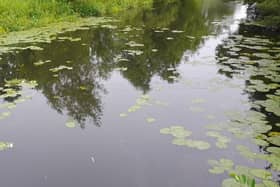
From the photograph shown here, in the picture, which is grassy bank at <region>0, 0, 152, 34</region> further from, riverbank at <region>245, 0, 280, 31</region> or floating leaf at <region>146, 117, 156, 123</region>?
floating leaf at <region>146, 117, 156, 123</region>

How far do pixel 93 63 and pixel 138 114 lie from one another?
4.42 metres

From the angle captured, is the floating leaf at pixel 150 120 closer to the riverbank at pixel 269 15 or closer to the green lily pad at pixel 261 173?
the green lily pad at pixel 261 173

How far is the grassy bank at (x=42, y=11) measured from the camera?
1602 cm

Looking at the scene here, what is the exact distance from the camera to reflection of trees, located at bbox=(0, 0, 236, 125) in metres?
8.67

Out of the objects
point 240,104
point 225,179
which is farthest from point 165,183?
point 240,104

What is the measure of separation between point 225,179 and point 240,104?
3228 millimetres

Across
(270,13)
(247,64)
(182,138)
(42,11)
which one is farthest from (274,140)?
(270,13)

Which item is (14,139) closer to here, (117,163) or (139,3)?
(117,163)

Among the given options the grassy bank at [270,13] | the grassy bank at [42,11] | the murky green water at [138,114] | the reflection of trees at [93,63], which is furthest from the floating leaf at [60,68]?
the grassy bank at [270,13]

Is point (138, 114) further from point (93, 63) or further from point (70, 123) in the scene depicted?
point (93, 63)

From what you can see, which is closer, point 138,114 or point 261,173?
point 261,173

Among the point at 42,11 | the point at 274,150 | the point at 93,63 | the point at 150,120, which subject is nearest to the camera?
the point at 274,150

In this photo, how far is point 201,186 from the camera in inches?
210

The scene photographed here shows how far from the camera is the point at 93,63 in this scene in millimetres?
11656
